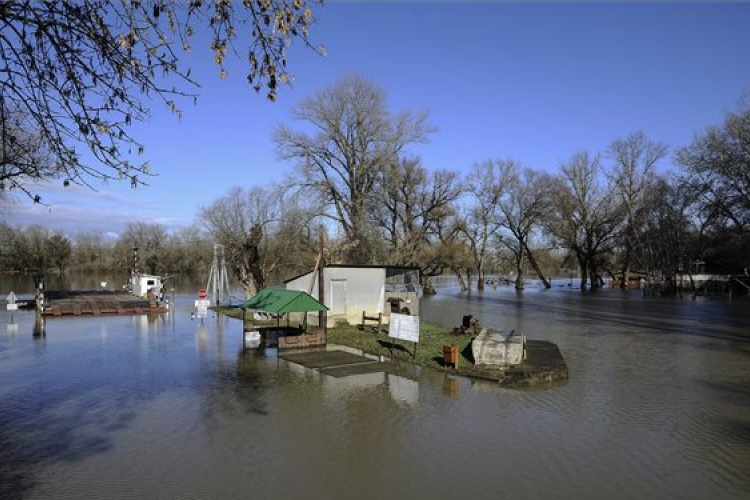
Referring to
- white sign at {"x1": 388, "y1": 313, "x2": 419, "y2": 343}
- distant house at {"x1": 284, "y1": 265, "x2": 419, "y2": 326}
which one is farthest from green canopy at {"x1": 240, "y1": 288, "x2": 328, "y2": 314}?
distant house at {"x1": 284, "y1": 265, "x2": 419, "y2": 326}

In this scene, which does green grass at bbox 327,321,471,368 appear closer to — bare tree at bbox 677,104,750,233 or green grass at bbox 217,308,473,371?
green grass at bbox 217,308,473,371

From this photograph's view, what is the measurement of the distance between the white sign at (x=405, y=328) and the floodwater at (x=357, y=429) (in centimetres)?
190

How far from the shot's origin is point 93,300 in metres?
36.9

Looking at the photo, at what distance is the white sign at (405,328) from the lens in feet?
59.6

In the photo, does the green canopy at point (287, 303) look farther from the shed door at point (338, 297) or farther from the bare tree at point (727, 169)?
the bare tree at point (727, 169)

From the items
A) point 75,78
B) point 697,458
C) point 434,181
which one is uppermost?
point 434,181

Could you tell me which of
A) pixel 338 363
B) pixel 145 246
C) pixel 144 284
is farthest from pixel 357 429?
pixel 145 246

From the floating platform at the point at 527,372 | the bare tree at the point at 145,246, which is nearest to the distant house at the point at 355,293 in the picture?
the floating platform at the point at 527,372

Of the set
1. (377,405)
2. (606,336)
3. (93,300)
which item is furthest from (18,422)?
(93,300)

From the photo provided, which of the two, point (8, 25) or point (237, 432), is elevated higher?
point (8, 25)

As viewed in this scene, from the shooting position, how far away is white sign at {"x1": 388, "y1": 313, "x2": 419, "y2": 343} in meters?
18.2

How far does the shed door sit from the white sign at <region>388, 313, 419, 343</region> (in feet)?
24.6

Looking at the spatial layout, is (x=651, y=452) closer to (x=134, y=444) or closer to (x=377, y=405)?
(x=377, y=405)

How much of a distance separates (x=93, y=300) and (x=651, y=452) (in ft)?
116
